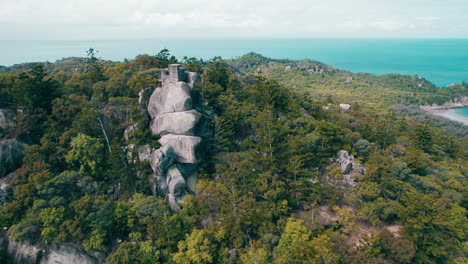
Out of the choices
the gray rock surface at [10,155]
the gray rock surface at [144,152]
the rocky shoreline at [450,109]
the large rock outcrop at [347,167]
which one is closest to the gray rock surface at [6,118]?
the gray rock surface at [10,155]

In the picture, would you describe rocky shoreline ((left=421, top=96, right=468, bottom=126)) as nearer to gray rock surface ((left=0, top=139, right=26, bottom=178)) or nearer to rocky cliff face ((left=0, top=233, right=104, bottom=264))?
rocky cliff face ((left=0, top=233, right=104, bottom=264))

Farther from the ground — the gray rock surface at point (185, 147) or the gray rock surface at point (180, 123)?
the gray rock surface at point (180, 123)

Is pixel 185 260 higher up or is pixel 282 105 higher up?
pixel 282 105

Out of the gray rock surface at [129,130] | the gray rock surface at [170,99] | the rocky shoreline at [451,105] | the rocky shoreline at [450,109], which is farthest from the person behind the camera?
the rocky shoreline at [451,105]

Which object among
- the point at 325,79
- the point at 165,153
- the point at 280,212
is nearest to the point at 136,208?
the point at 165,153

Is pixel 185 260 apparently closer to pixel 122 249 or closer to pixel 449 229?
pixel 122 249

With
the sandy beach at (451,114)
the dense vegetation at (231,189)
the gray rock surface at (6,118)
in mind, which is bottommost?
the sandy beach at (451,114)

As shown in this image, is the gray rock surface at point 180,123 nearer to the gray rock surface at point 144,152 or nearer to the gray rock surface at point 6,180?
the gray rock surface at point 144,152

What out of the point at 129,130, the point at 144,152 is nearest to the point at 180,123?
the point at 144,152
